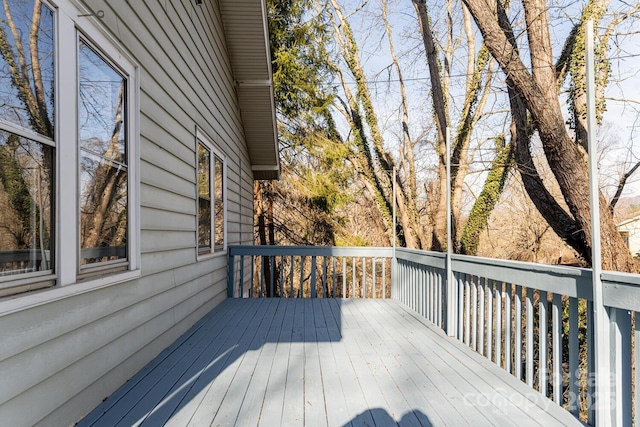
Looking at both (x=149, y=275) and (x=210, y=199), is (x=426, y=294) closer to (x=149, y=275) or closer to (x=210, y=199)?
(x=210, y=199)

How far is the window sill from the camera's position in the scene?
155 centimetres

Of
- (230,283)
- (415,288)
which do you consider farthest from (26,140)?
(230,283)

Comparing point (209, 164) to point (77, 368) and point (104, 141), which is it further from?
point (77, 368)

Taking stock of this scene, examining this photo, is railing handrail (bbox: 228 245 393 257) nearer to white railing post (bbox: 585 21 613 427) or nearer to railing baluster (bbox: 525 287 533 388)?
railing baluster (bbox: 525 287 533 388)

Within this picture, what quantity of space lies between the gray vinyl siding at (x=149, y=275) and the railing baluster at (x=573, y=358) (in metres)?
2.49

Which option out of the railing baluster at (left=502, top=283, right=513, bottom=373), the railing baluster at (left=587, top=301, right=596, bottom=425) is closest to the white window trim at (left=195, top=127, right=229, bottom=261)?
the railing baluster at (left=502, top=283, right=513, bottom=373)

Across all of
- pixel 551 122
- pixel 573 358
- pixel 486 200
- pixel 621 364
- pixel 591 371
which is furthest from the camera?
pixel 486 200

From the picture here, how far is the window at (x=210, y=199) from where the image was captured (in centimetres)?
459

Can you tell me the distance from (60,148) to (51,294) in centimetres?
68

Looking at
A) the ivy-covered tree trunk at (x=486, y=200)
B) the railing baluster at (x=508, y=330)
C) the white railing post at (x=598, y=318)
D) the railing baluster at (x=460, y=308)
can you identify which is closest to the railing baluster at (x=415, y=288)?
the railing baluster at (x=460, y=308)

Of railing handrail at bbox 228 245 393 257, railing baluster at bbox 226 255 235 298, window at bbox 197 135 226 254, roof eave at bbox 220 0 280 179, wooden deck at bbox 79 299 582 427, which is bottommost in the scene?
wooden deck at bbox 79 299 582 427

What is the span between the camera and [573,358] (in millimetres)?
2182

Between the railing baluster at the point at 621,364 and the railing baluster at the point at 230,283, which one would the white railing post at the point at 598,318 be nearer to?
the railing baluster at the point at 621,364

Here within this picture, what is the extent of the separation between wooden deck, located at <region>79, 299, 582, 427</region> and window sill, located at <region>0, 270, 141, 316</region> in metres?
0.66
